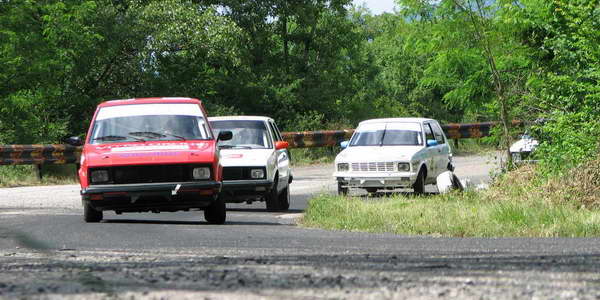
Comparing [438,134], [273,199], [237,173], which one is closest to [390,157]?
[438,134]

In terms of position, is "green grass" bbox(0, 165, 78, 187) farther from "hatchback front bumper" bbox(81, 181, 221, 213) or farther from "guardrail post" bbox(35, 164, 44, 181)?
"hatchback front bumper" bbox(81, 181, 221, 213)

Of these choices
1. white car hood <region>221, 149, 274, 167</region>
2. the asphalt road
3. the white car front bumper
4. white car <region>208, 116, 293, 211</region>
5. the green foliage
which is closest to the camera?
the asphalt road

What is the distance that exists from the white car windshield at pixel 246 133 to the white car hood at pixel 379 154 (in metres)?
2.67

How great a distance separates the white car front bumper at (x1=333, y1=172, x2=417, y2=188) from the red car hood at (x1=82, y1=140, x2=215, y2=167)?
A: 6.53 meters

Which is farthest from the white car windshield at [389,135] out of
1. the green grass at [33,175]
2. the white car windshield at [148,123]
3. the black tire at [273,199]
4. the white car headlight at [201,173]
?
the green grass at [33,175]

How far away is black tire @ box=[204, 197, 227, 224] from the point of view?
15953mm

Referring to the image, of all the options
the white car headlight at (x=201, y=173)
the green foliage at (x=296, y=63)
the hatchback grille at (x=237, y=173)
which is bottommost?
the hatchback grille at (x=237, y=173)

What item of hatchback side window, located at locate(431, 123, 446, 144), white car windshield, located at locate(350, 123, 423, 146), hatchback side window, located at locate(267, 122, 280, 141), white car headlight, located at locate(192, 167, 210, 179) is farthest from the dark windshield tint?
hatchback side window, located at locate(431, 123, 446, 144)

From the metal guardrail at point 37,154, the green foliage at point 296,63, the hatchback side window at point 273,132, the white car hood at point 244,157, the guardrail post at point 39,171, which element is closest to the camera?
the white car hood at point 244,157

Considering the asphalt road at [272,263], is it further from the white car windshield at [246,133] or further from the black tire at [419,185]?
the black tire at [419,185]

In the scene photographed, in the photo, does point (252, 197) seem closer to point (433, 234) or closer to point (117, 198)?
point (117, 198)

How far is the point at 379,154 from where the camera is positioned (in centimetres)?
2208

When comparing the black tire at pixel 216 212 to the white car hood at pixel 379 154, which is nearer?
the black tire at pixel 216 212

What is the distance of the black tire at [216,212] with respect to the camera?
16.0 m
